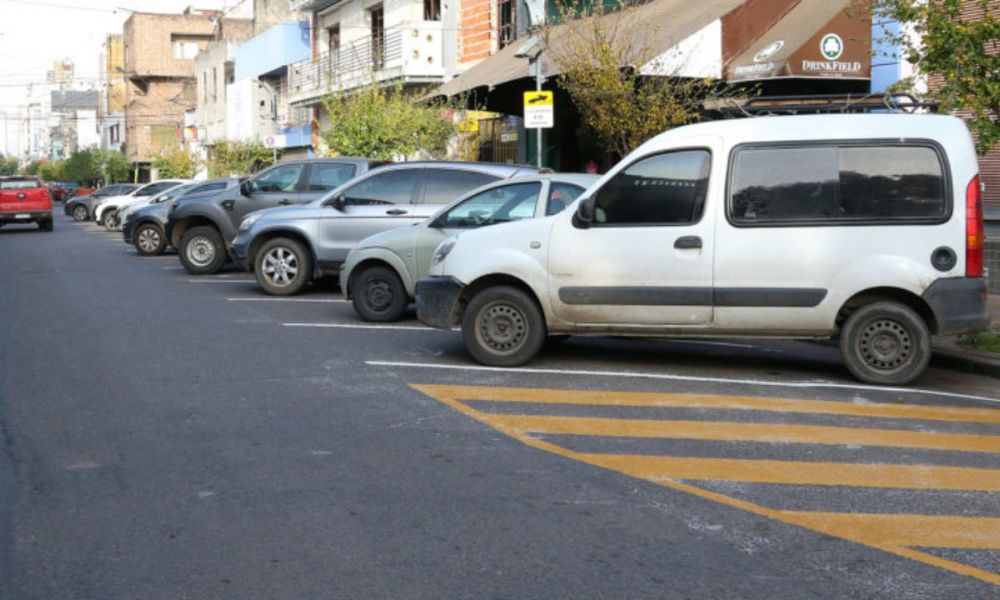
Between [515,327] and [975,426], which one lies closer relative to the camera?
[975,426]

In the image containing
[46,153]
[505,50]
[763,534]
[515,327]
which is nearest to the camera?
[763,534]

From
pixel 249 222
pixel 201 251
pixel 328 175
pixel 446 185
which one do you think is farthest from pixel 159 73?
pixel 446 185

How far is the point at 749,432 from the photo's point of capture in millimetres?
7691

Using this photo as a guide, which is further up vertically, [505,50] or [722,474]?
[505,50]

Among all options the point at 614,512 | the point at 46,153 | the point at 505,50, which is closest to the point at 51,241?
the point at 505,50

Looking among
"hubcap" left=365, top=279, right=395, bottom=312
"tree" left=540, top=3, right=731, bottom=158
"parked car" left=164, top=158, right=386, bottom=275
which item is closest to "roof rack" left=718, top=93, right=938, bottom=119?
"hubcap" left=365, top=279, right=395, bottom=312

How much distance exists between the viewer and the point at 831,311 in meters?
9.36

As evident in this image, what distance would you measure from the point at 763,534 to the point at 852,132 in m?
4.82

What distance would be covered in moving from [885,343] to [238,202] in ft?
42.2

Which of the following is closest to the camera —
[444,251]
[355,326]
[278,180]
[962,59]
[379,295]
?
[444,251]

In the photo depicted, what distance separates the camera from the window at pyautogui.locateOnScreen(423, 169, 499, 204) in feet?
48.6

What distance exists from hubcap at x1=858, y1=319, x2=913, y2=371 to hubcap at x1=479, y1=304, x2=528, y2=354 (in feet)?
9.42

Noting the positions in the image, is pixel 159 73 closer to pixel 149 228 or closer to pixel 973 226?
pixel 149 228

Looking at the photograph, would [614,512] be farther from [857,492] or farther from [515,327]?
[515,327]
